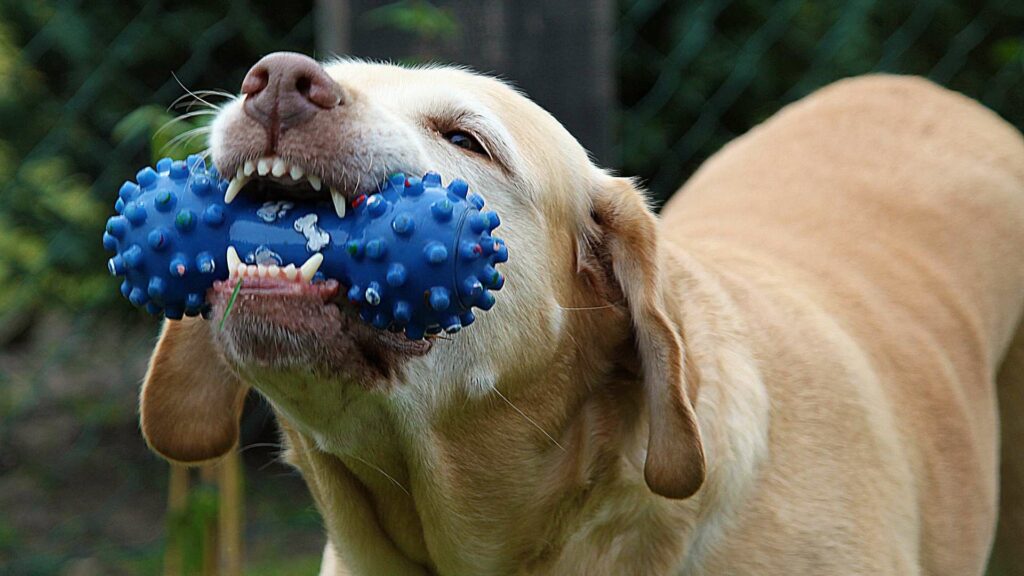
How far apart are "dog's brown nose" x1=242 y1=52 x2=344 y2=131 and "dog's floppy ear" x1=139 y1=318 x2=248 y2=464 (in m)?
0.86

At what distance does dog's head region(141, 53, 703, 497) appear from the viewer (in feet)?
6.89

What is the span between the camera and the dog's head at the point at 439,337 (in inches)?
82.7

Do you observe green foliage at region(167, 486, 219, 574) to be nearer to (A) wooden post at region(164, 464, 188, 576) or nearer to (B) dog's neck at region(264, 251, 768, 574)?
(A) wooden post at region(164, 464, 188, 576)

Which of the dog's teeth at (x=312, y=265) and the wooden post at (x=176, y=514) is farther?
the wooden post at (x=176, y=514)

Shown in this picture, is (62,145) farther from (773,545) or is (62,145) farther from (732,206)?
(773,545)

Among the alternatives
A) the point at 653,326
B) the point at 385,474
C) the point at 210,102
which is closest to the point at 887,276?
the point at 653,326

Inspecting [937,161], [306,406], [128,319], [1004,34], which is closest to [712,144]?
[1004,34]

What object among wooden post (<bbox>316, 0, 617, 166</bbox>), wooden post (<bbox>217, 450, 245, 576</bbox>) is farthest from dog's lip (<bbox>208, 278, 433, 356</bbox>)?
wooden post (<bbox>316, 0, 617, 166</bbox>)

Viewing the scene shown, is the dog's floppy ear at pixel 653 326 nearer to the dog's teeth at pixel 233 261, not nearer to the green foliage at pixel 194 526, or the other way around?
the dog's teeth at pixel 233 261

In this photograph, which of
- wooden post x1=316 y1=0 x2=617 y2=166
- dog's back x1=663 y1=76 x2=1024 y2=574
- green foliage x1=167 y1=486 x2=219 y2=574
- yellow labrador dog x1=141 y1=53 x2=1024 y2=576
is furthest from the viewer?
wooden post x1=316 y1=0 x2=617 y2=166

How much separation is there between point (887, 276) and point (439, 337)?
5.48ft

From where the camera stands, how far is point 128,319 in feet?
17.1

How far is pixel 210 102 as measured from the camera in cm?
517

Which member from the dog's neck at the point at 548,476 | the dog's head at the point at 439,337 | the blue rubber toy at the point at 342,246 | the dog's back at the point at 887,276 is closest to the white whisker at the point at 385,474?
the dog's neck at the point at 548,476
